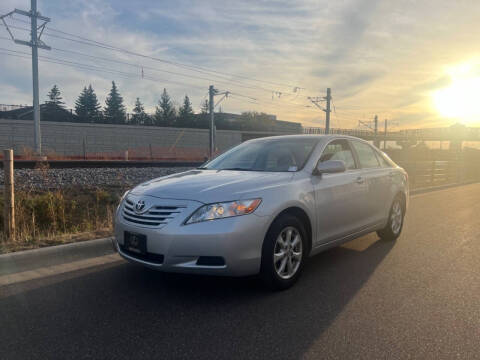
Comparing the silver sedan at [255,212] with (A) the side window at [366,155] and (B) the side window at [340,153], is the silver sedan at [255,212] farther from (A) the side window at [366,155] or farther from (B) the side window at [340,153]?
(A) the side window at [366,155]

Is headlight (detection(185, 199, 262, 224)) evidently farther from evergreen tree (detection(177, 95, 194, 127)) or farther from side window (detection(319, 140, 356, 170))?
evergreen tree (detection(177, 95, 194, 127))

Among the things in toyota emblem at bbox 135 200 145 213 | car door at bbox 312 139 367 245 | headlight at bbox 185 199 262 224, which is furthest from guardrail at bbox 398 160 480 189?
toyota emblem at bbox 135 200 145 213

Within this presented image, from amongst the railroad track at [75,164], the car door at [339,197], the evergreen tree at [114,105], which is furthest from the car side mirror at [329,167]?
the evergreen tree at [114,105]

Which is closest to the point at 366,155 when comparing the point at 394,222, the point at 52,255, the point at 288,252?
the point at 394,222

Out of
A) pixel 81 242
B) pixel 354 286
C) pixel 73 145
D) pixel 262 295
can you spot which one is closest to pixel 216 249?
pixel 262 295

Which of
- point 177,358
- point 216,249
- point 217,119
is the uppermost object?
point 217,119

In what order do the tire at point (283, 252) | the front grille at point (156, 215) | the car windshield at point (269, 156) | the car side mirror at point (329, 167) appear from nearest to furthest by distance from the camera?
1. the front grille at point (156, 215)
2. the tire at point (283, 252)
3. the car side mirror at point (329, 167)
4. the car windshield at point (269, 156)

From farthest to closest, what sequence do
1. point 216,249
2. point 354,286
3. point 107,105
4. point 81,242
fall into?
point 107,105
point 81,242
point 354,286
point 216,249

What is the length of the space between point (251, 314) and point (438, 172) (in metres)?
16.1

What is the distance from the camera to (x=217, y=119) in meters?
89.3

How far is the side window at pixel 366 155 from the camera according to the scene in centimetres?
538

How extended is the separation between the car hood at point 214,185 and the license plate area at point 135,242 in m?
0.42

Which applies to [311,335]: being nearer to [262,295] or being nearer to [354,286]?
[262,295]

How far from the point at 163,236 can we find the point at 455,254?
4118 millimetres
